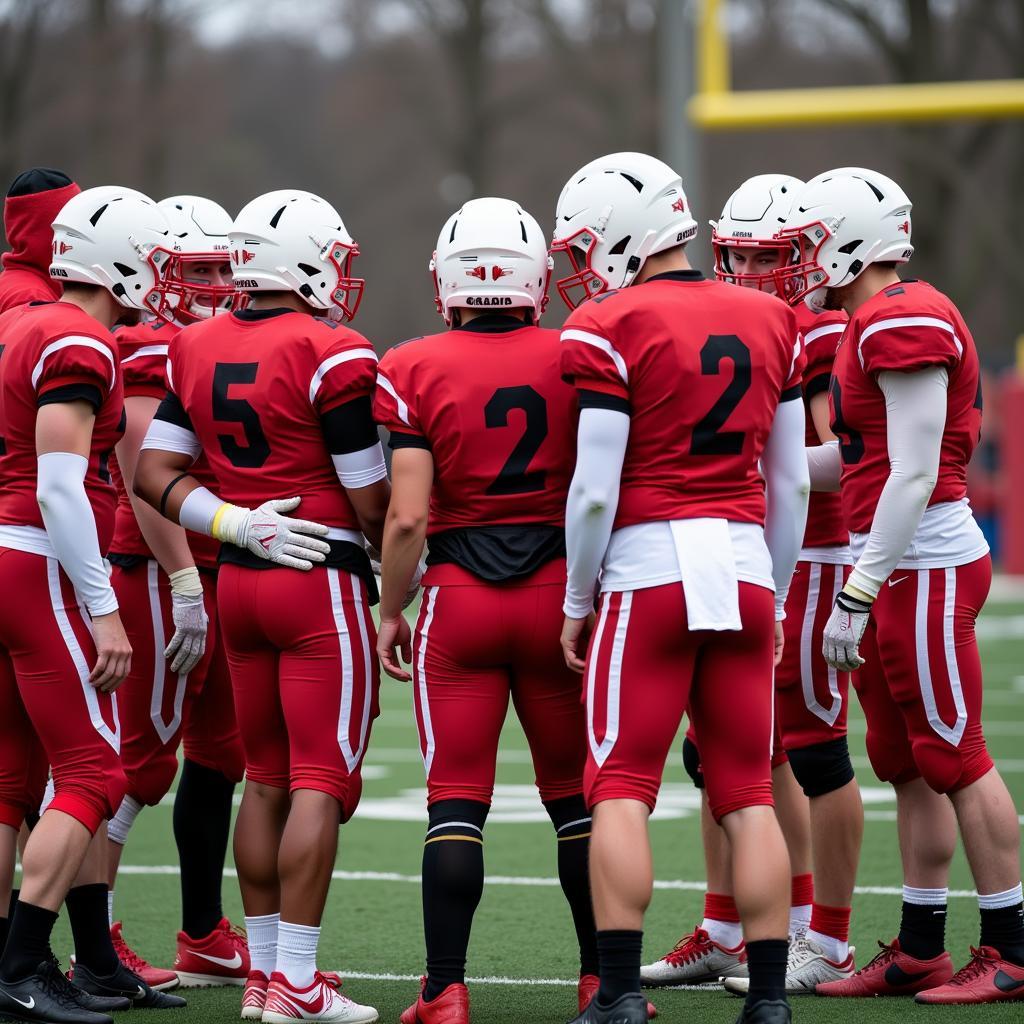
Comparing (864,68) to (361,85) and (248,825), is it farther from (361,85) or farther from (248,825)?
(248,825)

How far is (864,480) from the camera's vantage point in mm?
5129

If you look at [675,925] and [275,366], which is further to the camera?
[675,925]

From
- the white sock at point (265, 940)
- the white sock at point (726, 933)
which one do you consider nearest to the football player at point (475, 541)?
the white sock at point (265, 940)

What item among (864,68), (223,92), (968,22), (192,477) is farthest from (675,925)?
(223,92)

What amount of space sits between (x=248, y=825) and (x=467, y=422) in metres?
1.30

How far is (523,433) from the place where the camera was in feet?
15.1

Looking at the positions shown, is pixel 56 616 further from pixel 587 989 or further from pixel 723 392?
pixel 723 392

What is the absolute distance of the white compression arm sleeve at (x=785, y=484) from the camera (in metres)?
4.59

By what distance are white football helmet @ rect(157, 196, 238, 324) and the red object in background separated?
1397 centimetres

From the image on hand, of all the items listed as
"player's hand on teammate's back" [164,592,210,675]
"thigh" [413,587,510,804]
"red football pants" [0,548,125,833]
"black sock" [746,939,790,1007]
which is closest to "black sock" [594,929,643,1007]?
"black sock" [746,939,790,1007]

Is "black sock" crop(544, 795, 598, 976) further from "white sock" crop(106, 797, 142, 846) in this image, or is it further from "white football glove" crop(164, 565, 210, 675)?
"white sock" crop(106, 797, 142, 846)

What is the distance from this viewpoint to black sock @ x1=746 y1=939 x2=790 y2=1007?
169 inches

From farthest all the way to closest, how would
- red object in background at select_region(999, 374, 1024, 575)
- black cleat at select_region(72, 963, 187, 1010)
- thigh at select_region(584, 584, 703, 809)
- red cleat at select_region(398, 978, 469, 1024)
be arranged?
red object in background at select_region(999, 374, 1024, 575) < black cleat at select_region(72, 963, 187, 1010) < red cleat at select_region(398, 978, 469, 1024) < thigh at select_region(584, 584, 703, 809)

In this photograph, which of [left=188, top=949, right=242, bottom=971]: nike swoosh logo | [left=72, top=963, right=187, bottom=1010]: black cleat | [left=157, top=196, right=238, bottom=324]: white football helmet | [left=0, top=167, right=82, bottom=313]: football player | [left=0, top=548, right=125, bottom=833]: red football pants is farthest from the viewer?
[left=0, top=167, right=82, bottom=313]: football player
